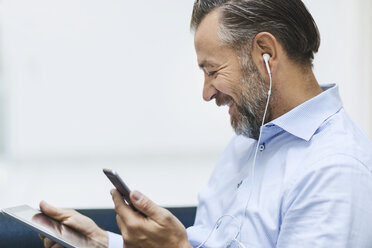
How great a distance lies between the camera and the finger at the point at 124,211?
36.3 inches

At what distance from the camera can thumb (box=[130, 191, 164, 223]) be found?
887 millimetres

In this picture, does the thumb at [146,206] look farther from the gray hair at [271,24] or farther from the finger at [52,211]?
the gray hair at [271,24]

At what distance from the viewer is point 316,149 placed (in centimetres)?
96

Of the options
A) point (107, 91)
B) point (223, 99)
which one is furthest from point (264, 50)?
point (107, 91)

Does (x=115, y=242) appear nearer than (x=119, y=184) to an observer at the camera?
No

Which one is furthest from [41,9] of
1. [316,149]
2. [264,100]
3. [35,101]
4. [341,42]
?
[316,149]

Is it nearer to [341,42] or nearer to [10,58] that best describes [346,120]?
[341,42]

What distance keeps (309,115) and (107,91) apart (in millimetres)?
1913

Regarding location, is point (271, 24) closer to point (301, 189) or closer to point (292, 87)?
point (292, 87)

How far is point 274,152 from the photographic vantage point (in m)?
1.08

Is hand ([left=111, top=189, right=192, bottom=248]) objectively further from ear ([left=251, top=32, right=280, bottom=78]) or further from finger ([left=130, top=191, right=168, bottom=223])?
ear ([left=251, top=32, right=280, bottom=78])

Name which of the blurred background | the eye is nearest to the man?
the eye

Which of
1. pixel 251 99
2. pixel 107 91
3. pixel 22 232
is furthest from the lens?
pixel 107 91

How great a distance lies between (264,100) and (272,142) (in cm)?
11
